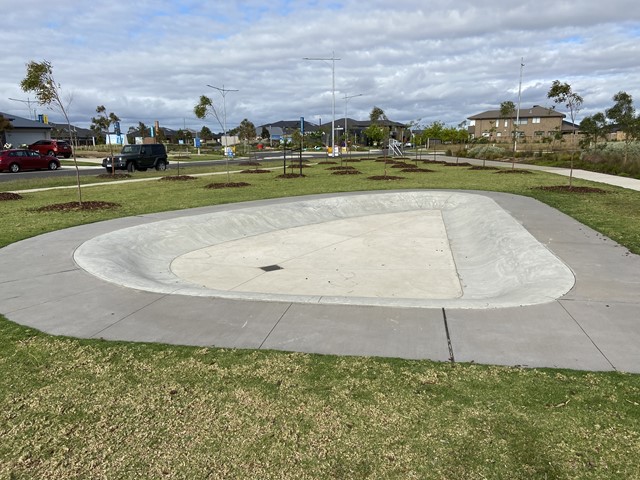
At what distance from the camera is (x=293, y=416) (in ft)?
10.6

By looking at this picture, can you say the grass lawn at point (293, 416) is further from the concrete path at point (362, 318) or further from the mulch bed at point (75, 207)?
the mulch bed at point (75, 207)

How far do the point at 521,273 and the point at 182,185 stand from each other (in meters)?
17.3

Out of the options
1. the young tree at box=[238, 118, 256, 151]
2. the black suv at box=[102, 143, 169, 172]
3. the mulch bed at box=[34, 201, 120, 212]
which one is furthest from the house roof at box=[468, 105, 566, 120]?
the mulch bed at box=[34, 201, 120, 212]

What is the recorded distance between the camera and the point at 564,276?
638cm

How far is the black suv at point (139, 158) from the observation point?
101ft

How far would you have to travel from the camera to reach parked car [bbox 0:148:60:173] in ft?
100

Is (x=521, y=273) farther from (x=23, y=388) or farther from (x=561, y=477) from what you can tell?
(x=23, y=388)

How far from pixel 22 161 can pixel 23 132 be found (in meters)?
34.7

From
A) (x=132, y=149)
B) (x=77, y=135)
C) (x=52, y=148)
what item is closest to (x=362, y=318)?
(x=132, y=149)

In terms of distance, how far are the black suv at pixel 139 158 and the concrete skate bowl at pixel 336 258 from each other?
21541mm

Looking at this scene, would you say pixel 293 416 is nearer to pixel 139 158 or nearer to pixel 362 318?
pixel 362 318

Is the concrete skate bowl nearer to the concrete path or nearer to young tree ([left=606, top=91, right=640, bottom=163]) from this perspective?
the concrete path

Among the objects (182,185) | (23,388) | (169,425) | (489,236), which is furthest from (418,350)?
(182,185)

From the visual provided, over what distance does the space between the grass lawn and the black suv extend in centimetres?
2936
